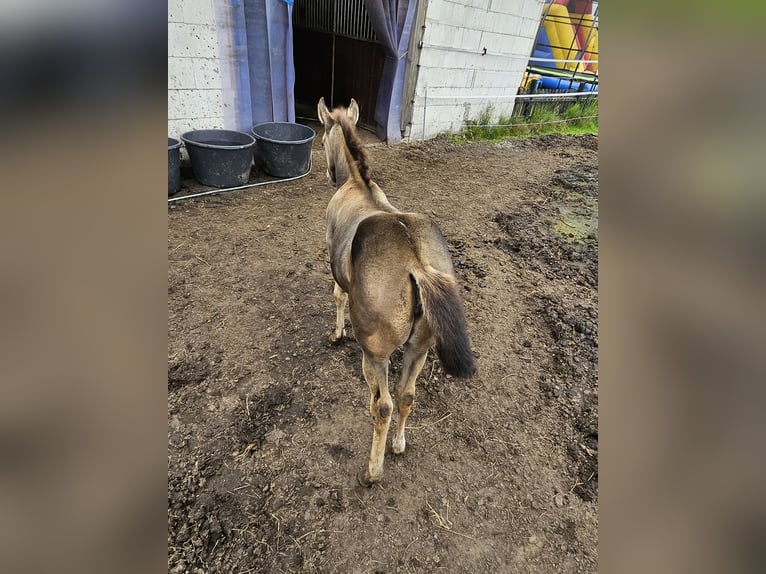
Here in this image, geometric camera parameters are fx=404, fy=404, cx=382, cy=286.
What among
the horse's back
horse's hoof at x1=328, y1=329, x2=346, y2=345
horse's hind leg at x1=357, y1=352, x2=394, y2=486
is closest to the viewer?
the horse's back

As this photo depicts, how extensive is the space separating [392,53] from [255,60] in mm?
2656

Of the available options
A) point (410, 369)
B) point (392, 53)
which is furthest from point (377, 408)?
point (392, 53)

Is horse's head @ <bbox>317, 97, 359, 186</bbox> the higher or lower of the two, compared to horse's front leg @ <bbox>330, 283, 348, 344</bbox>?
higher

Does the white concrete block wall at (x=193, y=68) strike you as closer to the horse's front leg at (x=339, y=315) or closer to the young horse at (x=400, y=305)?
the horse's front leg at (x=339, y=315)

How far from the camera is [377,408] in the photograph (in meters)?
2.15

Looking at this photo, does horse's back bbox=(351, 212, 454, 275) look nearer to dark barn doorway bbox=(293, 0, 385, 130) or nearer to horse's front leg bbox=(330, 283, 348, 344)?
Result: horse's front leg bbox=(330, 283, 348, 344)

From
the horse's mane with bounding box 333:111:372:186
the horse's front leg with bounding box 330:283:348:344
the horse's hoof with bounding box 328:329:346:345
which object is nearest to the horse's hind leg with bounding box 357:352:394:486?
the horse's front leg with bounding box 330:283:348:344

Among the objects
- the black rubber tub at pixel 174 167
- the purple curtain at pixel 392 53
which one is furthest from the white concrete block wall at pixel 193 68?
the purple curtain at pixel 392 53

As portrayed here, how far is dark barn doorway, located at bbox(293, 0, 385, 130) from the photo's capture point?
8.05 metres

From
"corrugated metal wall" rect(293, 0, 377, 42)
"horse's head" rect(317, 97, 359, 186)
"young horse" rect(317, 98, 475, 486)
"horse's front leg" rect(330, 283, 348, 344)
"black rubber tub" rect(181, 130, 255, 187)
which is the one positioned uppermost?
"corrugated metal wall" rect(293, 0, 377, 42)

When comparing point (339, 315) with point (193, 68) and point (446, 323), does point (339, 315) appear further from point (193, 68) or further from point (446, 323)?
point (193, 68)

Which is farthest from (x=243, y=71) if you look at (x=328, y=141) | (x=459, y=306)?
(x=459, y=306)

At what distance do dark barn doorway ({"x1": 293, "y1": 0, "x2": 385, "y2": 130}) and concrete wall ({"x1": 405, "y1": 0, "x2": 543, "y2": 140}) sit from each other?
0.98 meters
